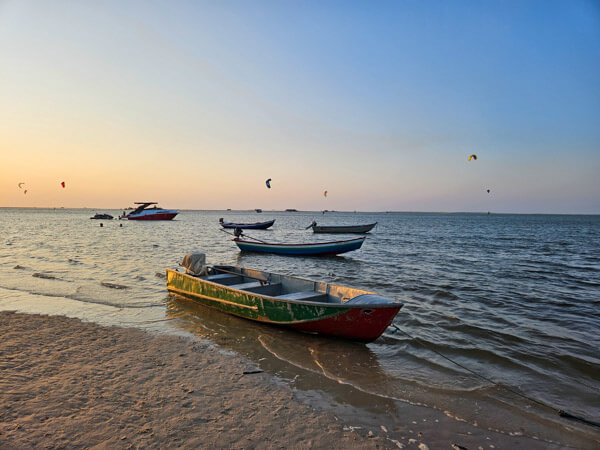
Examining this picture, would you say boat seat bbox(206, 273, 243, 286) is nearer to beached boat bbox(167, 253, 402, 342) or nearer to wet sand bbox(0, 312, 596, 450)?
beached boat bbox(167, 253, 402, 342)

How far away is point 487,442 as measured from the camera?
421cm

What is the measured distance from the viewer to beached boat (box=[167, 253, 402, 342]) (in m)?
6.78

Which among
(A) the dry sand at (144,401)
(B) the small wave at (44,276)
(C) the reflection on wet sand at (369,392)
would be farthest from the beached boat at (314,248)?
(A) the dry sand at (144,401)

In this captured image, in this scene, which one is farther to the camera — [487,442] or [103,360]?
[103,360]

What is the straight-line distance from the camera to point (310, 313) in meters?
7.27

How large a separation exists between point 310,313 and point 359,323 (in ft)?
3.64

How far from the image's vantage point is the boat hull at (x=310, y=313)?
6719 mm

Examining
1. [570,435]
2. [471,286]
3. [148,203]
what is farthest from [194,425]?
[148,203]

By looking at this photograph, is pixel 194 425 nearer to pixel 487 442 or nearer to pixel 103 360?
pixel 103 360

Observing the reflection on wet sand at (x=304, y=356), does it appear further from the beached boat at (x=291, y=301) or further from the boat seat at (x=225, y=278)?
the boat seat at (x=225, y=278)

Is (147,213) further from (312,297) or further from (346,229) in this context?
(312,297)

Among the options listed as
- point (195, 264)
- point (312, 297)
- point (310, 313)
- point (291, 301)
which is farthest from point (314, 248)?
point (310, 313)

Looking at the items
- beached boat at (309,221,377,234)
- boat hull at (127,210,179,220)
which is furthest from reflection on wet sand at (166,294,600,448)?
boat hull at (127,210,179,220)

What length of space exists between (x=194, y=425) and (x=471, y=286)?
13427 mm
